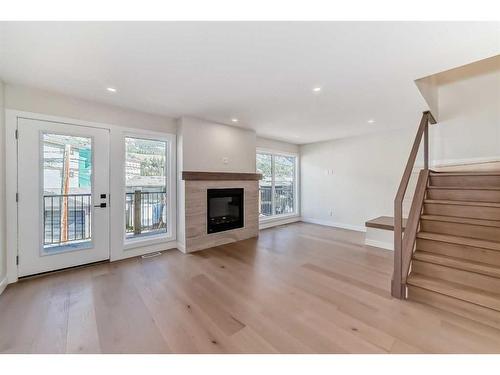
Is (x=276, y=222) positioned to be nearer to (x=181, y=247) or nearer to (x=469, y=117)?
(x=181, y=247)

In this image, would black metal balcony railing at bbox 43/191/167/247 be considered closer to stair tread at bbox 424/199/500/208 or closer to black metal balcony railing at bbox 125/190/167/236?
black metal balcony railing at bbox 125/190/167/236

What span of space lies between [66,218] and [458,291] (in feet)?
15.2

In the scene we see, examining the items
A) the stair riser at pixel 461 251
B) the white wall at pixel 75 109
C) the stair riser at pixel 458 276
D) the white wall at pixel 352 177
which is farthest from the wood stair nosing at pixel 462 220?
the white wall at pixel 75 109

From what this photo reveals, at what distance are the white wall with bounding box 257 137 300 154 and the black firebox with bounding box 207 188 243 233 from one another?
5.42 ft

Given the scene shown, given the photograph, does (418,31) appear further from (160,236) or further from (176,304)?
(160,236)

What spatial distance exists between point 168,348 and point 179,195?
265 centimetres

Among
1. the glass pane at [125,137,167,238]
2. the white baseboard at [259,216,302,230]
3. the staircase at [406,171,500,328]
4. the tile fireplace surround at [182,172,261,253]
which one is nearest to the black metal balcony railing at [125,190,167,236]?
the glass pane at [125,137,167,238]

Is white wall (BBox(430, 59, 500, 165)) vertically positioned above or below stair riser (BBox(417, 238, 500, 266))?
above

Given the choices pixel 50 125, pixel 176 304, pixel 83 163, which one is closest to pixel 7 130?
pixel 50 125

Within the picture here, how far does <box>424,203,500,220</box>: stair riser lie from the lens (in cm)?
237

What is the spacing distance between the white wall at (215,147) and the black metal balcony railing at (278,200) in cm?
130

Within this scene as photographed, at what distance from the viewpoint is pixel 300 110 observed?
3.51m

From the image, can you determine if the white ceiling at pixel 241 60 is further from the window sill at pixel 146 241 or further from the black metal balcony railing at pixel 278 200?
the black metal balcony railing at pixel 278 200

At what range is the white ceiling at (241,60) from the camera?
5.34 feet
